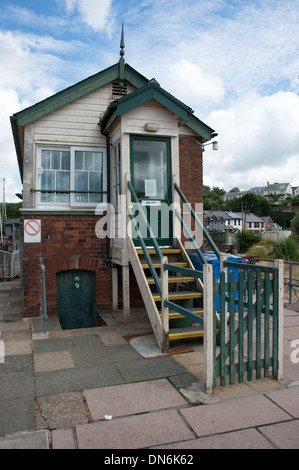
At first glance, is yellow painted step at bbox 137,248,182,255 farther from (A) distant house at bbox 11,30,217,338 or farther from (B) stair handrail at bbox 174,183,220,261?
(B) stair handrail at bbox 174,183,220,261

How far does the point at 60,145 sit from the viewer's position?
8180 millimetres

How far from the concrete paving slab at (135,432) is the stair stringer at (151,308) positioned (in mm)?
1803

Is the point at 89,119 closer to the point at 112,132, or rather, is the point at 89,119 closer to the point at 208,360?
the point at 112,132

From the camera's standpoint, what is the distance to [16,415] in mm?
3674

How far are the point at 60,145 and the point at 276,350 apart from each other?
604 centimetres

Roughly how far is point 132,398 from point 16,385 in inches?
55.6

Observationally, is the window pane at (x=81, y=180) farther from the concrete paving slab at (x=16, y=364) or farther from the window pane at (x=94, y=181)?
the concrete paving slab at (x=16, y=364)

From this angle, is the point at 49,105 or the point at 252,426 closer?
the point at 252,426

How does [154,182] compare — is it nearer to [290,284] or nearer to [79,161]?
[79,161]

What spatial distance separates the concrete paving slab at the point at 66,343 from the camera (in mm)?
5758

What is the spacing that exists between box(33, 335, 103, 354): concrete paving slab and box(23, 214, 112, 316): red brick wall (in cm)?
176

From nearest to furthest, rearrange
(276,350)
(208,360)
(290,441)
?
1. (290,441)
2. (208,360)
3. (276,350)
